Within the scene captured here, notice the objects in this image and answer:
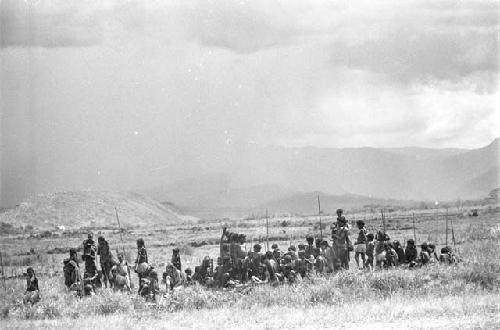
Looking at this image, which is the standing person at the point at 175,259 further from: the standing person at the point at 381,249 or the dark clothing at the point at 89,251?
the standing person at the point at 381,249

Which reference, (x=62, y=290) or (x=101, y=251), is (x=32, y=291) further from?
(x=101, y=251)

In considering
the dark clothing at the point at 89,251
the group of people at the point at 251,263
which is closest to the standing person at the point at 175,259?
the group of people at the point at 251,263

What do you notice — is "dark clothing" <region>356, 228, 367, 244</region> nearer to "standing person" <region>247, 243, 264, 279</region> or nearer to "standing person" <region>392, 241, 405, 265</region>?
"standing person" <region>392, 241, 405, 265</region>

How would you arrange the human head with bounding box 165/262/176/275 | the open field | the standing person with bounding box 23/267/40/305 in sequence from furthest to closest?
the human head with bounding box 165/262/176/275 → the standing person with bounding box 23/267/40/305 → the open field

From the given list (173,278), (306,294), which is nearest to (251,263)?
(173,278)

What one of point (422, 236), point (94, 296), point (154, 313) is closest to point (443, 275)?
point (154, 313)

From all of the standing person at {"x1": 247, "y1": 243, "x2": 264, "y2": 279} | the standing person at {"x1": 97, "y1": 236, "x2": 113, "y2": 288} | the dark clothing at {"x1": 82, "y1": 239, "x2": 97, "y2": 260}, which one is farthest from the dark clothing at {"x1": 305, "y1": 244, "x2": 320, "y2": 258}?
the dark clothing at {"x1": 82, "y1": 239, "x2": 97, "y2": 260}
